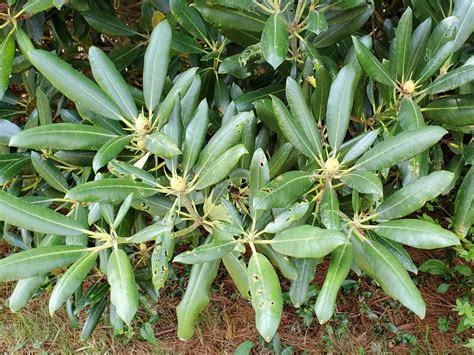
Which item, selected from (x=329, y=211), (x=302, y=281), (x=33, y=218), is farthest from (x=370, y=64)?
(x=33, y=218)

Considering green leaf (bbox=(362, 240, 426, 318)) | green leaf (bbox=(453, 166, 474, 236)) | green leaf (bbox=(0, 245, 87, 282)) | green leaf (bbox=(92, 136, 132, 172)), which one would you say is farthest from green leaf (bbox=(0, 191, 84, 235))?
green leaf (bbox=(453, 166, 474, 236))

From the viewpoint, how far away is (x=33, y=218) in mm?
983

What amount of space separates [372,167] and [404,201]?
0.34 ft

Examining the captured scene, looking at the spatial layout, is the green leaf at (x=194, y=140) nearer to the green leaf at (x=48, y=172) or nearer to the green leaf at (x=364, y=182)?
the green leaf at (x=364, y=182)

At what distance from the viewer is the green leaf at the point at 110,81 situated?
3.45ft

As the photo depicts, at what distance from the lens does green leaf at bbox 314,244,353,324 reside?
3.08 ft

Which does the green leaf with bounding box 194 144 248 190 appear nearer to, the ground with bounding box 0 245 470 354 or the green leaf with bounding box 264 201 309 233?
the green leaf with bounding box 264 201 309 233

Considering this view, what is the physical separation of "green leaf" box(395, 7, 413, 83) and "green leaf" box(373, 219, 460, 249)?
36cm

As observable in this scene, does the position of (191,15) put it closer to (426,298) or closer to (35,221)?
(35,221)

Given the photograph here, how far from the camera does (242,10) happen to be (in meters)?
1.13

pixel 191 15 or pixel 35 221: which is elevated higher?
pixel 191 15

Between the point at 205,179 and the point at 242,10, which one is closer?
the point at 205,179

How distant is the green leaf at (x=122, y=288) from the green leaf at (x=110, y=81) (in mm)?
314

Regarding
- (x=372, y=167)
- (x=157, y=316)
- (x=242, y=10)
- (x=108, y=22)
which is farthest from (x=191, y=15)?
(x=157, y=316)
